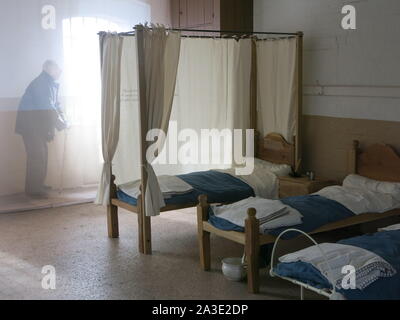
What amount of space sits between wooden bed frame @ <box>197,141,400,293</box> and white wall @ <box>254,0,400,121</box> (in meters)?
0.32

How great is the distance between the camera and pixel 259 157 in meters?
5.61

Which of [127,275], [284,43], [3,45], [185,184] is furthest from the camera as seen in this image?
[3,45]

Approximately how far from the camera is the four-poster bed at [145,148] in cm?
425

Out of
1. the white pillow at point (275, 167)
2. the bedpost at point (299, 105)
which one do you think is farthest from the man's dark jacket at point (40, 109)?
the bedpost at point (299, 105)

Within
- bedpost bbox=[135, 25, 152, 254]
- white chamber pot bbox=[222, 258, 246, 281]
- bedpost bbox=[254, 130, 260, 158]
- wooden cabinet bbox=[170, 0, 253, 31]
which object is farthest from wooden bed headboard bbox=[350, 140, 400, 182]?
wooden cabinet bbox=[170, 0, 253, 31]

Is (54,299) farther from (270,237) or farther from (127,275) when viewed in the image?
(270,237)

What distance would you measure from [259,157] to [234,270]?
2.04 m

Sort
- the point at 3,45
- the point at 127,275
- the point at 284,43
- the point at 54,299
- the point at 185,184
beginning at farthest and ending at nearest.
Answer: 1. the point at 3,45
2. the point at 284,43
3. the point at 185,184
4. the point at 127,275
5. the point at 54,299

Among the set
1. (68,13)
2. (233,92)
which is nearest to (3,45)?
(68,13)

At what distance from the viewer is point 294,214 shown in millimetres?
3773

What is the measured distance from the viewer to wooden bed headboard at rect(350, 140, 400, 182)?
4.43m

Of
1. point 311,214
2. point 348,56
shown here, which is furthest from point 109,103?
point 348,56

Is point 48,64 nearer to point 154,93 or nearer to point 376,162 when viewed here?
point 154,93

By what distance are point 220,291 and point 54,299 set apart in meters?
1.08
